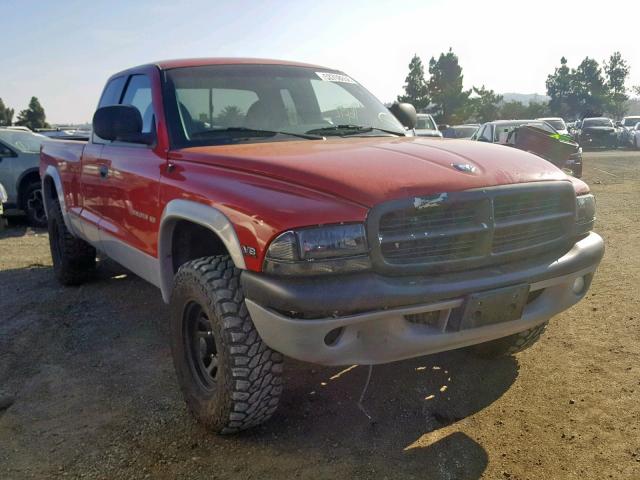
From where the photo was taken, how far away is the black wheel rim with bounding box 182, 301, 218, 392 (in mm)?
3029

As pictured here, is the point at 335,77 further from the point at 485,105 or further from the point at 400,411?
the point at 485,105

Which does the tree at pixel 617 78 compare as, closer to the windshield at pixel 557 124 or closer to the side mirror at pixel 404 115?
the windshield at pixel 557 124

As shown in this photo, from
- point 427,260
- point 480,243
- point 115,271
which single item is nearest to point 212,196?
point 427,260

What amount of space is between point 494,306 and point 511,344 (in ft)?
3.70

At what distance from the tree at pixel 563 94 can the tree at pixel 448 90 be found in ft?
34.8

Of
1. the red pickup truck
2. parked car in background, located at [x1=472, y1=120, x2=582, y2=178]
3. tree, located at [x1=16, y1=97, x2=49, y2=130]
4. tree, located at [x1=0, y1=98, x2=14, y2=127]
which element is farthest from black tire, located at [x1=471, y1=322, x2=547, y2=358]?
tree, located at [x1=0, y1=98, x2=14, y2=127]

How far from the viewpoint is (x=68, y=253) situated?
561 cm

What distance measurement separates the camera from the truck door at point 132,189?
3.48 metres

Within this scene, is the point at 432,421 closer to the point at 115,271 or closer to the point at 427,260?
the point at 427,260

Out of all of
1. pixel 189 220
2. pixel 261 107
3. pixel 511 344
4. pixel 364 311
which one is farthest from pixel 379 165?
pixel 511 344

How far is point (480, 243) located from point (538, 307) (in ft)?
1.86

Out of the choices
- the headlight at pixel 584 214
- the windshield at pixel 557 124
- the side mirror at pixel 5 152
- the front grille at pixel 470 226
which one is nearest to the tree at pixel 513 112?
the windshield at pixel 557 124

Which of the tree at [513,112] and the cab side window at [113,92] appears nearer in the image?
the cab side window at [113,92]

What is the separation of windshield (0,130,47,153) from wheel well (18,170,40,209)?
0.43m
